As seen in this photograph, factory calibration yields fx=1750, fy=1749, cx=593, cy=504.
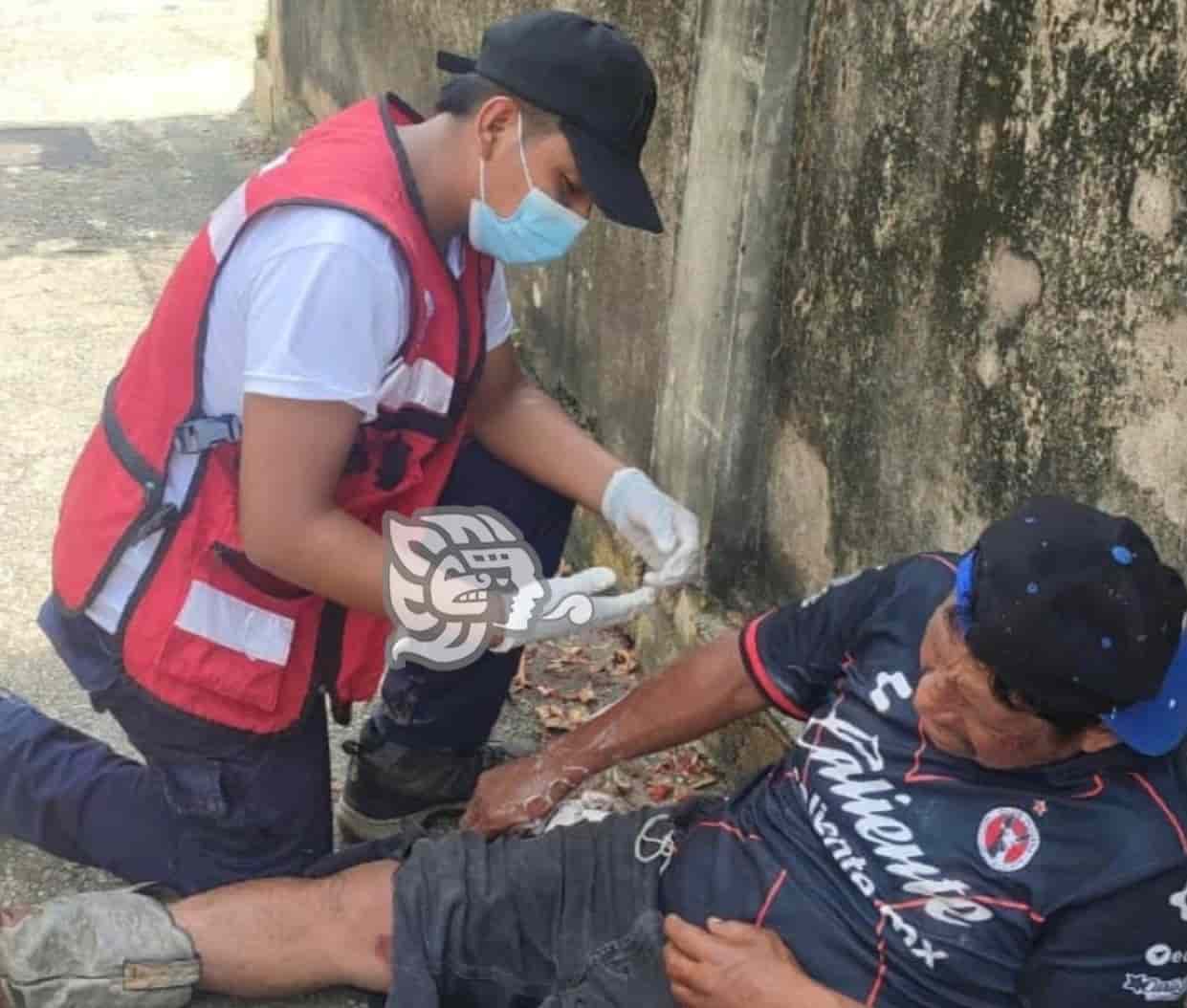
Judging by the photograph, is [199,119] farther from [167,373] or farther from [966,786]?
[966,786]

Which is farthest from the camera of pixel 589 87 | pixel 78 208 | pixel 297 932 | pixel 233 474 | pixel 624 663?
pixel 78 208

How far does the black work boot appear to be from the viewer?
3.41 m

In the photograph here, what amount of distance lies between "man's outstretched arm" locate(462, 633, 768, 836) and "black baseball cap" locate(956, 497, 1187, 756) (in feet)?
2.04

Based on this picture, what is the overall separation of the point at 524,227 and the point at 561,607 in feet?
2.17

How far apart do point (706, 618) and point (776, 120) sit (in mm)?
1069

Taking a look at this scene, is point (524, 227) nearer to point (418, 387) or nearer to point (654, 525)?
point (418, 387)

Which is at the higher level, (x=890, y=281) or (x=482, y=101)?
(x=482, y=101)

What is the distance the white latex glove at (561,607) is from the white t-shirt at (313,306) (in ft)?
1.62

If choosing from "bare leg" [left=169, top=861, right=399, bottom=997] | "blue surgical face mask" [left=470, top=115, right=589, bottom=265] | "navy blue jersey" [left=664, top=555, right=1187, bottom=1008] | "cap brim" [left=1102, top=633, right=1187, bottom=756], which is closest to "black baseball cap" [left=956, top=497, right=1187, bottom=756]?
"cap brim" [left=1102, top=633, right=1187, bottom=756]

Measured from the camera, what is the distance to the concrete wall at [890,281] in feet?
8.40

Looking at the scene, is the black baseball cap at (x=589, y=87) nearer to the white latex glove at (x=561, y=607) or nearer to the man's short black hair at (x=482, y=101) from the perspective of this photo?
the man's short black hair at (x=482, y=101)

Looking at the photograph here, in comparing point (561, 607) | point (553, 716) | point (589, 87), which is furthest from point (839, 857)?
point (553, 716)

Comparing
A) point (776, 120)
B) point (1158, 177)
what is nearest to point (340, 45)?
point (776, 120)

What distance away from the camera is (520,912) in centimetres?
272
